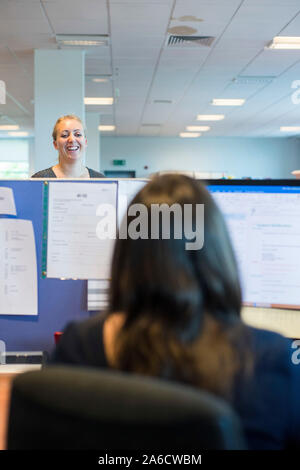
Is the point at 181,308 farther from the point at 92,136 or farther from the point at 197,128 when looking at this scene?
the point at 197,128

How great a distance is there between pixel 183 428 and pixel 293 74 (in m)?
6.18

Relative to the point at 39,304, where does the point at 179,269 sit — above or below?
above

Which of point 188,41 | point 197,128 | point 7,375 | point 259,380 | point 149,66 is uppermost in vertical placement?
point 197,128

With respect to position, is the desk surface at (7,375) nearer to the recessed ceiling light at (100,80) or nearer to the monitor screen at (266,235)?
the monitor screen at (266,235)

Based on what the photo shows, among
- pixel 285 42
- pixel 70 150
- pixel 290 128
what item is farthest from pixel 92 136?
pixel 70 150

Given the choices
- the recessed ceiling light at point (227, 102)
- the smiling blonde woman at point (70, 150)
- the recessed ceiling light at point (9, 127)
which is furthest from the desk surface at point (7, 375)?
the recessed ceiling light at point (9, 127)

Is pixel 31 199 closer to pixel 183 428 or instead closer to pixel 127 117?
pixel 183 428

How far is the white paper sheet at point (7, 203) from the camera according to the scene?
137 cm

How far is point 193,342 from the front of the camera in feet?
1.97

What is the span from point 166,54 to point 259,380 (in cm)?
496

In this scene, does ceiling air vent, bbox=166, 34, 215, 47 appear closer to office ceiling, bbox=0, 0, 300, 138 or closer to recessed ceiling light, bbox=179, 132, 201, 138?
office ceiling, bbox=0, 0, 300, 138

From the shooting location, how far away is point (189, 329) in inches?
23.9

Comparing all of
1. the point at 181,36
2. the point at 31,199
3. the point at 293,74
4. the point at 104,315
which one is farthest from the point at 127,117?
the point at 104,315

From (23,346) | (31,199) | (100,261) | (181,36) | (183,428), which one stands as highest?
(181,36)
